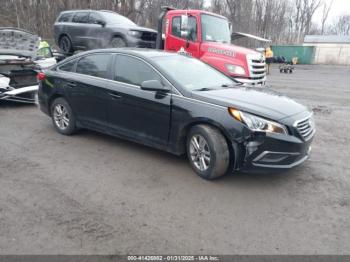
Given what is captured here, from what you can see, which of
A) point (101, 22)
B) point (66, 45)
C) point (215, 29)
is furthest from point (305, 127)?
point (66, 45)

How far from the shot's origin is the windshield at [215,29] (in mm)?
9030

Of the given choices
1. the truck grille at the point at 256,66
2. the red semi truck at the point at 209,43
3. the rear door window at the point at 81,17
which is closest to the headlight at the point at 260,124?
the red semi truck at the point at 209,43

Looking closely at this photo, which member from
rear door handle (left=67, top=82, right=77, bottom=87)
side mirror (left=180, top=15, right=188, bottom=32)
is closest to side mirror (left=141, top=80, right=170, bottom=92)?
rear door handle (left=67, top=82, right=77, bottom=87)

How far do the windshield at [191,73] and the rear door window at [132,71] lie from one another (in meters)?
0.19

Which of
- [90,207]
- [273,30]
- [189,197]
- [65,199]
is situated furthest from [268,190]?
[273,30]

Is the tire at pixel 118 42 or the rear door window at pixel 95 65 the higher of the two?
the tire at pixel 118 42

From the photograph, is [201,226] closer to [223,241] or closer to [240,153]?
[223,241]

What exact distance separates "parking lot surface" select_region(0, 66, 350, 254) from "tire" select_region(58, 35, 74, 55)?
7.00 meters

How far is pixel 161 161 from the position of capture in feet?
16.0

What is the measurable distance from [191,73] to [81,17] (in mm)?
7635

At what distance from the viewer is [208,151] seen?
4.16 metres

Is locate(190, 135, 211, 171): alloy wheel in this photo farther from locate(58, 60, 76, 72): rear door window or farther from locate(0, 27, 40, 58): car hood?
locate(0, 27, 40, 58): car hood

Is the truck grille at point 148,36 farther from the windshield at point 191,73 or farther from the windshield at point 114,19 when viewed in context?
the windshield at point 191,73

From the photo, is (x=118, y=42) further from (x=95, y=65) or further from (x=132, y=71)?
(x=132, y=71)
